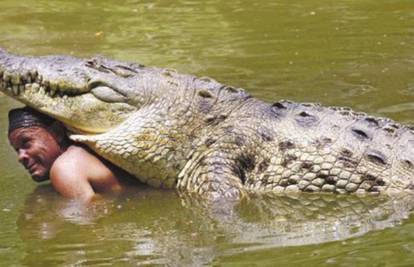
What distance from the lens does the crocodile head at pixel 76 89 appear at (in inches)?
249

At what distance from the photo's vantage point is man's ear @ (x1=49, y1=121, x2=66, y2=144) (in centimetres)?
647

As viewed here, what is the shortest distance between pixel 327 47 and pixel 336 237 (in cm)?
556

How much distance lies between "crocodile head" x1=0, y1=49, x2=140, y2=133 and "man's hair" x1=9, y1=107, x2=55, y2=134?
7 cm

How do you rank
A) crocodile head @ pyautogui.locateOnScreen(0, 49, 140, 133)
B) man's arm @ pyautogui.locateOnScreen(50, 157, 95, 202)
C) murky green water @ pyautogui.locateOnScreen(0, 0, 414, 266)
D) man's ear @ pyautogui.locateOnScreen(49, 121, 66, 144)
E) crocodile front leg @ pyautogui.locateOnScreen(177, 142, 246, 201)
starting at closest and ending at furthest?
1. murky green water @ pyautogui.locateOnScreen(0, 0, 414, 266)
2. crocodile front leg @ pyautogui.locateOnScreen(177, 142, 246, 201)
3. man's arm @ pyautogui.locateOnScreen(50, 157, 95, 202)
4. crocodile head @ pyautogui.locateOnScreen(0, 49, 140, 133)
5. man's ear @ pyautogui.locateOnScreen(49, 121, 66, 144)

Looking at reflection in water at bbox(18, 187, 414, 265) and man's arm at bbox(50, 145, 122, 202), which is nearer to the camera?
reflection in water at bbox(18, 187, 414, 265)

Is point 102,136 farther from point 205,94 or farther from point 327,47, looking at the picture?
point 327,47

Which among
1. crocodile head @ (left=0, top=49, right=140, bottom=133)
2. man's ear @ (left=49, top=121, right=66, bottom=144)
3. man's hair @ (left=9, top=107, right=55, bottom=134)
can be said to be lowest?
man's ear @ (left=49, top=121, right=66, bottom=144)

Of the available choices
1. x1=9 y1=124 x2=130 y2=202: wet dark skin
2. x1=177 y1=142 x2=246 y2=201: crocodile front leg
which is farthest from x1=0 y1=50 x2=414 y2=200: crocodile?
x1=9 y1=124 x2=130 y2=202: wet dark skin

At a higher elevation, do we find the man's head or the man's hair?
the man's hair

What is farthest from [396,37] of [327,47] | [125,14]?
[125,14]

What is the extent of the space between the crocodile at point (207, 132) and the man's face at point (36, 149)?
0.15m

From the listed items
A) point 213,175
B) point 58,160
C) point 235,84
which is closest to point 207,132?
point 213,175

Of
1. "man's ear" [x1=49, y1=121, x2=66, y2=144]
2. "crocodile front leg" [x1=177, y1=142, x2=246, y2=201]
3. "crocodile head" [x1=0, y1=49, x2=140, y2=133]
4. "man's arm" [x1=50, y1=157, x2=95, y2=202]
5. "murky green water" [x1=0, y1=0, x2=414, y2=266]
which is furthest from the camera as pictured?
"man's ear" [x1=49, y1=121, x2=66, y2=144]

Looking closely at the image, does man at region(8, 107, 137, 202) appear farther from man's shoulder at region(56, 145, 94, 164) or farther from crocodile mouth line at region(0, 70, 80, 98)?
crocodile mouth line at region(0, 70, 80, 98)
